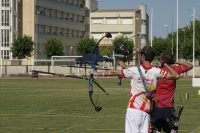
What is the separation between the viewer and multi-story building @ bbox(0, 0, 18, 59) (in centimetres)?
12512

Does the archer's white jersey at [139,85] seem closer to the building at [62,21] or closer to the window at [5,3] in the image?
the building at [62,21]

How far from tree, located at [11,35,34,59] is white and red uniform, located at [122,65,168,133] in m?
104

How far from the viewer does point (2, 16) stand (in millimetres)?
125625

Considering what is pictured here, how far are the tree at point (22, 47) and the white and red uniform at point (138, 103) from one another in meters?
104

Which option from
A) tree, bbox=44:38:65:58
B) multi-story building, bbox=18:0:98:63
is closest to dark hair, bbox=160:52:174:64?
tree, bbox=44:38:65:58

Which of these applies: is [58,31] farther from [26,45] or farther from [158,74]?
[158,74]

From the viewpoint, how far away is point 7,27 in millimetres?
125125

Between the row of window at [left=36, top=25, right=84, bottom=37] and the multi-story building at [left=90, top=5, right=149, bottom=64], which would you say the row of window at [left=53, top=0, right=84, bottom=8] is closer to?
the multi-story building at [left=90, top=5, right=149, bottom=64]

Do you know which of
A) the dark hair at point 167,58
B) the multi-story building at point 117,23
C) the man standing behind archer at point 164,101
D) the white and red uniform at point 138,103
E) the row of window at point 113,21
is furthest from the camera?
the row of window at point 113,21

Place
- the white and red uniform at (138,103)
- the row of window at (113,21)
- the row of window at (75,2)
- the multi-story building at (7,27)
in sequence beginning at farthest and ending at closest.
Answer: the row of window at (113,21)
the row of window at (75,2)
the multi-story building at (7,27)
the white and red uniform at (138,103)

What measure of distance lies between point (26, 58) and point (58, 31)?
3003 centimetres

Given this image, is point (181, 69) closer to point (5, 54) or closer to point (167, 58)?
point (167, 58)

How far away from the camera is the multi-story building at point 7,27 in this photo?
12512 centimetres

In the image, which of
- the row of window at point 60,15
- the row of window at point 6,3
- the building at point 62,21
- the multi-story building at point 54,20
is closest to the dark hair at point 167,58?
the building at point 62,21
